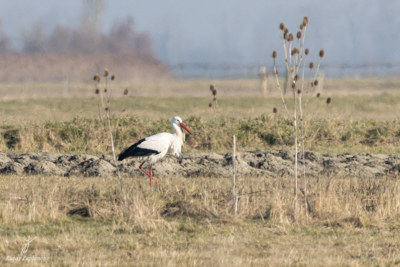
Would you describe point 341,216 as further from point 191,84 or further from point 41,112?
point 191,84

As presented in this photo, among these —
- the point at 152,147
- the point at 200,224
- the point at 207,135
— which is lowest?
the point at 200,224

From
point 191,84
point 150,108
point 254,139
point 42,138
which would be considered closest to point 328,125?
point 254,139

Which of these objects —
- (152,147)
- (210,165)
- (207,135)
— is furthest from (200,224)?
(207,135)

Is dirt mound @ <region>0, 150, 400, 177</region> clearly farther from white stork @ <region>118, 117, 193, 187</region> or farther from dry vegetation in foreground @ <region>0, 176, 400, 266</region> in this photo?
dry vegetation in foreground @ <region>0, 176, 400, 266</region>

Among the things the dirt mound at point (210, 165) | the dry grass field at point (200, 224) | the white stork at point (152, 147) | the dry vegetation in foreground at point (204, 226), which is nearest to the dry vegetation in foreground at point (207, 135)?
the dirt mound at point (210, 165)

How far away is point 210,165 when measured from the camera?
11.6 metres

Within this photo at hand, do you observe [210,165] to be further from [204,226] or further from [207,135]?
[204,226]

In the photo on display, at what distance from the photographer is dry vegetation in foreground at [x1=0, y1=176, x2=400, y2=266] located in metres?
5.55

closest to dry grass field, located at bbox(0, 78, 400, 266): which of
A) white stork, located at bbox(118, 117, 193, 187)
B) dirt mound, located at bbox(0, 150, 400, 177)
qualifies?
white stork, located at bbox(118, 117, 193, 187)

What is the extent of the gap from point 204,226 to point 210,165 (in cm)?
477

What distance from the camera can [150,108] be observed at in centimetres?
2964

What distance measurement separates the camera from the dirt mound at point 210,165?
435 inches

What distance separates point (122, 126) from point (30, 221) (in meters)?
9.71

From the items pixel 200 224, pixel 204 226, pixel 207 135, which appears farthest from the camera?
pixel 207 135
